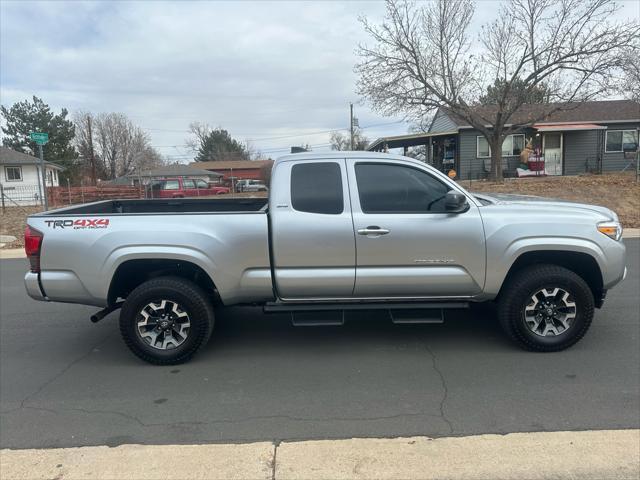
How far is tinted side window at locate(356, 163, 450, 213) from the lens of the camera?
4480 mm

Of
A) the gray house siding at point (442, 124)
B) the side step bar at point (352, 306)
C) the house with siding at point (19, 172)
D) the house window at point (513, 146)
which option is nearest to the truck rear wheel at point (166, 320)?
the side step bar at point (352, 306)

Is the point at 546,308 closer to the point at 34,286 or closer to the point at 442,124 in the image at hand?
the point at 34,286

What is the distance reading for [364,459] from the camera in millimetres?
2912

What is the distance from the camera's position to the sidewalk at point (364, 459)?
9.11 ft

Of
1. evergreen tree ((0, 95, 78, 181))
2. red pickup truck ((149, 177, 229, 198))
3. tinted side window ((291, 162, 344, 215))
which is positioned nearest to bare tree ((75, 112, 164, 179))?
evergreen tree ((0, 95, 78, 181))

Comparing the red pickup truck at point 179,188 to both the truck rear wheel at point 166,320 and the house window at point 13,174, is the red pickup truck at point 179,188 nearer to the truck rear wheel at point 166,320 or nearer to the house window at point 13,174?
the house window at point 13,174

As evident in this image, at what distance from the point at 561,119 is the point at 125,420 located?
3018cm

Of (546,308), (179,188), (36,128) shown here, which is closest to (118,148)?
(36,128)

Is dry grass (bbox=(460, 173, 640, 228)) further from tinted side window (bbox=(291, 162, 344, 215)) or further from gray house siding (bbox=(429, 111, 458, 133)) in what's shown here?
tinted side window (bbox=(291, 162, 344, 215))

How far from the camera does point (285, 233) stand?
4.33m

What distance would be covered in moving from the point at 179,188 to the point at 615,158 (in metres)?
25.6

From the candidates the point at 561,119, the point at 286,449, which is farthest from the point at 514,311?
the point at 561,119

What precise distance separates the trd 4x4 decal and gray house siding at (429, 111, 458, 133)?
26.0 m

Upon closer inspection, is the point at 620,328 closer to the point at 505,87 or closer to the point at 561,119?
the point at 505,87
